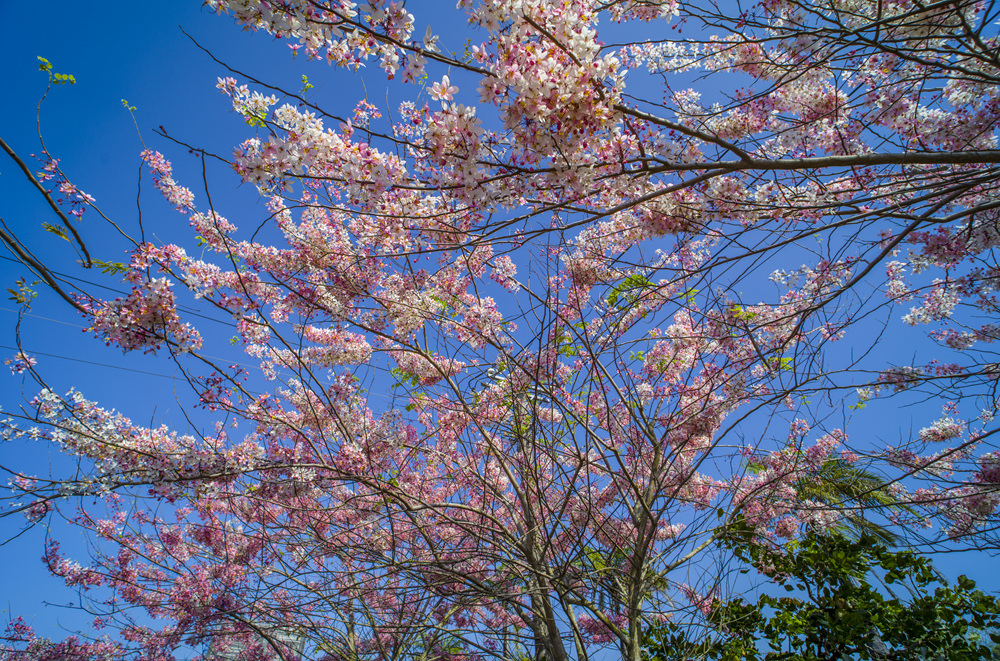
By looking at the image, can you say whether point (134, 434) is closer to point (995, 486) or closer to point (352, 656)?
point (352, 656)

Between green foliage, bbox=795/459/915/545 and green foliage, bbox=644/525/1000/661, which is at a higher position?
green foliage, bbox=795/459/915/545

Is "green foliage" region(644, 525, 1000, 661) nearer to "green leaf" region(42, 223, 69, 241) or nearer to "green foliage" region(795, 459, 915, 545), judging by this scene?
"green foliage" region(795, 459, 915, 545)

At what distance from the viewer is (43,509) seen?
8.78 feet

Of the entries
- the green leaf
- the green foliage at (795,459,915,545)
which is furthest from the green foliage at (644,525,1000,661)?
the green leaf

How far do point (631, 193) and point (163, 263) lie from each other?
2.87m

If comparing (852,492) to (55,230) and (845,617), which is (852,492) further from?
(55,230)

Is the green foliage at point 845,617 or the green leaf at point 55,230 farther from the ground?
the green leaf at point 55,230

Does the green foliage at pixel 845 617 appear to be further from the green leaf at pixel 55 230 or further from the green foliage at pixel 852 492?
the green leaf at pixel 55 230

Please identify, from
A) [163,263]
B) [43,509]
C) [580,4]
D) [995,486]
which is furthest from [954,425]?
[43,509]

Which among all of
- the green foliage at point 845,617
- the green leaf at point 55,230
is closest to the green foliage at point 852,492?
the green foliage at point 845,617

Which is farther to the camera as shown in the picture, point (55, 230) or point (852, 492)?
point (852, 492)

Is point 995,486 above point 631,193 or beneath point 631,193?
beneath

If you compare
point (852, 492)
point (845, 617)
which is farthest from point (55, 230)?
point (852, 492)

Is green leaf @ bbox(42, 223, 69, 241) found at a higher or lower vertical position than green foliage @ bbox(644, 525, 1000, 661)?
higher
